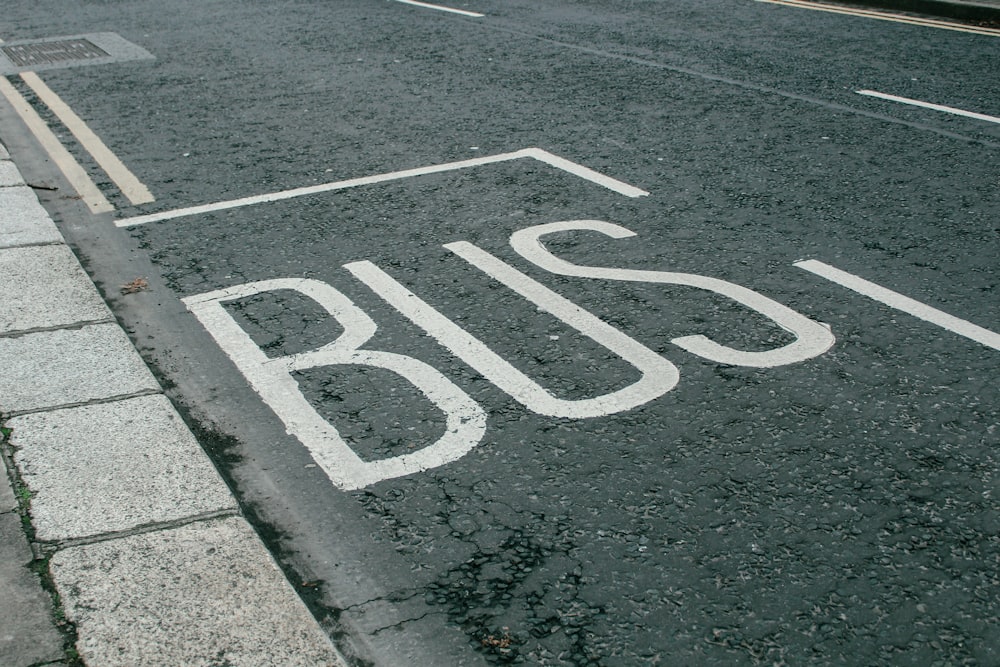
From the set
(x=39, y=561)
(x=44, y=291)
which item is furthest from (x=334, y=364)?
(x=44, y=291)

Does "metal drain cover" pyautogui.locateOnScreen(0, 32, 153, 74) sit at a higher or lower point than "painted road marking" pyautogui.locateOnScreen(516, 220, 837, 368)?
lower

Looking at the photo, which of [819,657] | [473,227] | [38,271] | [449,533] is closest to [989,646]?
[819,657]

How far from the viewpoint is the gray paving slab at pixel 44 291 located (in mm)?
4391

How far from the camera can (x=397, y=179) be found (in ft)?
20.9

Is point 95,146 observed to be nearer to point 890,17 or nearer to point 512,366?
point 512,366

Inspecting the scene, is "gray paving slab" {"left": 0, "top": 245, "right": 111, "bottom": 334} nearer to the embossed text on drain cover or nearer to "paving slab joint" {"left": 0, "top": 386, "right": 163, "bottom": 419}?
"paving slab joint" {"left": 0, "top": 386, "right": 163, "bottom": 419}

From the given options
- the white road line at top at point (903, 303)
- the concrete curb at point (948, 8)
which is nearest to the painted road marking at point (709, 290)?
the white road line at top at point (903, 303)

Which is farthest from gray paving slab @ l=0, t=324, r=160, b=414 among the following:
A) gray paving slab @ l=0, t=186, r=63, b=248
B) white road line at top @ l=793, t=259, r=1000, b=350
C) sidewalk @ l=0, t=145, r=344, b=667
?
white road line at top @ l=793, t=259, r=1000, b=350

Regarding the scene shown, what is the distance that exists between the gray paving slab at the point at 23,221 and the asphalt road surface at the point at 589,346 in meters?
0.16

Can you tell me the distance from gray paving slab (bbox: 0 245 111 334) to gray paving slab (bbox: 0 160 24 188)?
1.36 m

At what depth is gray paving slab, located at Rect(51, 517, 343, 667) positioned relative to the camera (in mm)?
2564

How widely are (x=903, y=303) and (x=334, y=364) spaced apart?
2.43 m

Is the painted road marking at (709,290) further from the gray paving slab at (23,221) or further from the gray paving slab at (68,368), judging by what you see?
the gray paving slab at (23,221)

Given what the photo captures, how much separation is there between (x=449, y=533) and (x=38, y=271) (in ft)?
9.34
